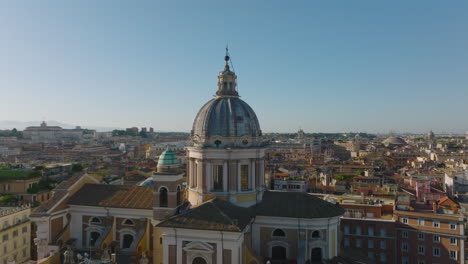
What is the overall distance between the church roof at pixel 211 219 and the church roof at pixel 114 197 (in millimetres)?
7499

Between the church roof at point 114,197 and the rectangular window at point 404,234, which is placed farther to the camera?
the rectangular window at point 404,234

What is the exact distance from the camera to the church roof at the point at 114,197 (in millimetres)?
30766

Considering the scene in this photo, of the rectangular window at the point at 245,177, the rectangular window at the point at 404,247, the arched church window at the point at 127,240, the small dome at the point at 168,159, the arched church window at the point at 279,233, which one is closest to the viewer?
the arched church window at the point at 279,233

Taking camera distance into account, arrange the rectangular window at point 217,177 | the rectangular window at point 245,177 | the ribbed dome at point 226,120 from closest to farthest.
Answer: the rectangular window at point 217,177 → the ribbed dome at point 226,120 → the rectangular window at point 245,177

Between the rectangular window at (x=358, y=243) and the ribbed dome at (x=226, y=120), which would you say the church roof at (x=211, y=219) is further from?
the rectangular window at (x=358, y=243)

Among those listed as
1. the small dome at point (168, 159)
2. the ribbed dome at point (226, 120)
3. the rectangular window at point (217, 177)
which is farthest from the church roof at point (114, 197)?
the ribbed dome at point (226, 120)

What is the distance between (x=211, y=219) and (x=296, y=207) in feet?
24.0

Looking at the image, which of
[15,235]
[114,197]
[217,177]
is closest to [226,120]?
[217,177]

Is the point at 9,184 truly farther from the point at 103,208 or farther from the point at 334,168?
the point at 334,168

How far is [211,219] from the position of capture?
23172mm

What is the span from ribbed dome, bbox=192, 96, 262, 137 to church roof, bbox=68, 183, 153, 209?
292 inches

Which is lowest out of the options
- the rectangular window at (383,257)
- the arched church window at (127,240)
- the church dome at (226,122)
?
the rectangular window at (383,257)

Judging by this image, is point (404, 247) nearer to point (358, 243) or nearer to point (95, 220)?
point (358, 243)

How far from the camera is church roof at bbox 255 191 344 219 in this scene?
86.4 feet
